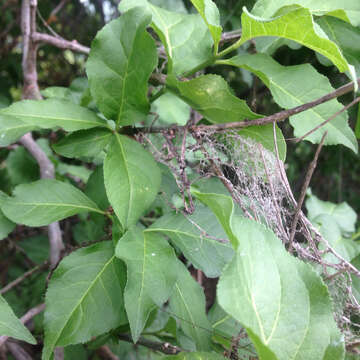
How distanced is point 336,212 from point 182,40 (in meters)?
0.80

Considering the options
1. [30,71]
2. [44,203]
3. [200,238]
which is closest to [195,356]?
[200,238]

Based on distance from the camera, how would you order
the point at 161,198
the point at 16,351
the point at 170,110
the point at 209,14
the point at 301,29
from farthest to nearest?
the point at 170,110, the point at 16,351, the point at 161,198, the point at 209,14, the point at 301,29

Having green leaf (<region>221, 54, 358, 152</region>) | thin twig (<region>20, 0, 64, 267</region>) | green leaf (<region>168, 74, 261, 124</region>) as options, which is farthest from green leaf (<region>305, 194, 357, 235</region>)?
thin twig (<region>20, 0, 64, 267</region>)

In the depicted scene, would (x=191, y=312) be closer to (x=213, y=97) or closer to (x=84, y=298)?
(x=84, y=298)

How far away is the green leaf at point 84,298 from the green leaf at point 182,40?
A: 1.38ft

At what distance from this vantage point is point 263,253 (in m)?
0.60

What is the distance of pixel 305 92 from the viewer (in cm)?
Answer: 87

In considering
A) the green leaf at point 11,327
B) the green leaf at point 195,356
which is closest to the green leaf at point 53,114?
Result: the green leaf at point 11,327

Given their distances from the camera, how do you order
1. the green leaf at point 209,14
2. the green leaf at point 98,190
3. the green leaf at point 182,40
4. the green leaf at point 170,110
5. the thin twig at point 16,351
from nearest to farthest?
the green leaf at point 209,14 → the green leaf at point 182,40 → the green leaf at point 98,190 → the thin twig at point 16,351 → the green leaf at point 170,110

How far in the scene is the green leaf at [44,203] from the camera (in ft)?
2.93

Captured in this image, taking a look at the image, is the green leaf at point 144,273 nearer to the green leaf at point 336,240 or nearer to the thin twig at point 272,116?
the thin twig at point 272,116

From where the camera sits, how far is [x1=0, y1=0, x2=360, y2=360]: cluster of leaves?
24.3 inches

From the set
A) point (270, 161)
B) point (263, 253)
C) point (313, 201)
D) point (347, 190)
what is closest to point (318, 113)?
point (270, 161)

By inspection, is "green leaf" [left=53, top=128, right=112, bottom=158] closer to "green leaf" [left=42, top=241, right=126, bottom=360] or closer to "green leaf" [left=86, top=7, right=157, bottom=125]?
"green leaf" [left=86, top=7, right=157, bottom=125]
